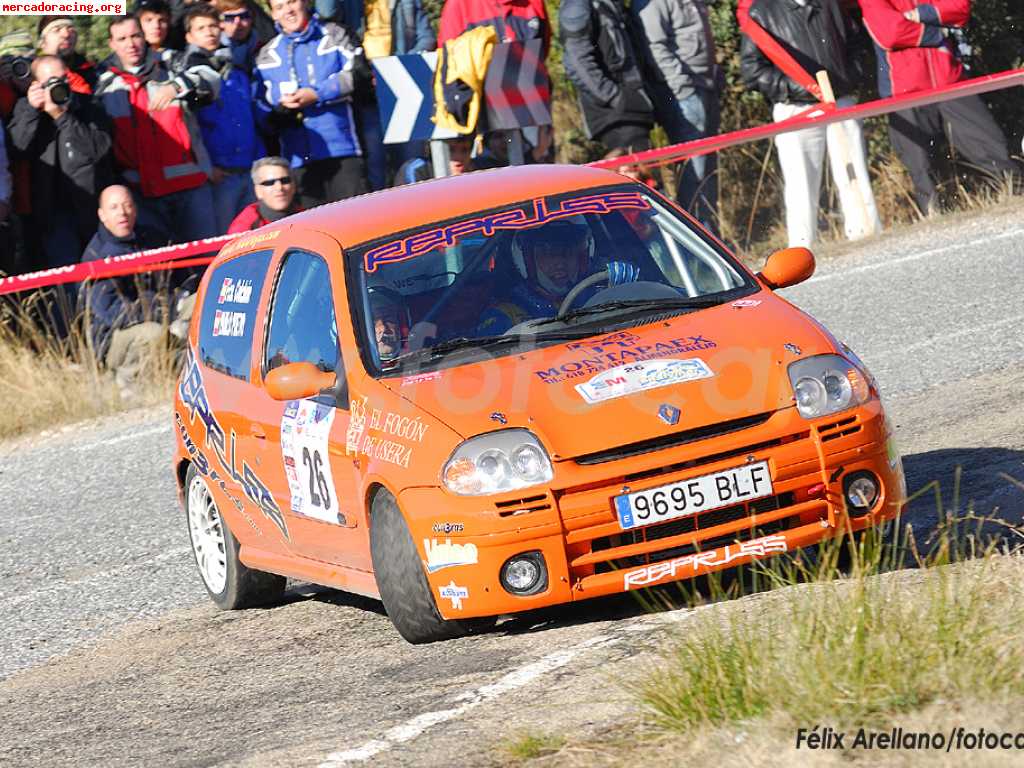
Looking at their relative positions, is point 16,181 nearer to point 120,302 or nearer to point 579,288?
point 120,302

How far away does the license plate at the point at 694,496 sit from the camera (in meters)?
6.28

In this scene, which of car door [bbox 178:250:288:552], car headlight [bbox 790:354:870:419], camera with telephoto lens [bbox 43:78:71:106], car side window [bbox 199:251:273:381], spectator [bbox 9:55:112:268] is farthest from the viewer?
spectator [bbox 9:55:112:268]

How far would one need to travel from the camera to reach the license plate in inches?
247

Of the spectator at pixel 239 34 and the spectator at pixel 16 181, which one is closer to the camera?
the spectator at pixel 16 181

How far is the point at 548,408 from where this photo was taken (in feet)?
21.2

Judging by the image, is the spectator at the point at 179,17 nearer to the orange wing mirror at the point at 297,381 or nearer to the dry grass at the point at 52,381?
the dry grass at the point at 52,381

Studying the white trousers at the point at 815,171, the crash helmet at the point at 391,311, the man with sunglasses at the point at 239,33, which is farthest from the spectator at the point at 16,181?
the crash helmet at the point at 391,311

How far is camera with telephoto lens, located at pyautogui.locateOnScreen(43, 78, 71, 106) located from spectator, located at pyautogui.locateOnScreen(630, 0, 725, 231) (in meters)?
4.67

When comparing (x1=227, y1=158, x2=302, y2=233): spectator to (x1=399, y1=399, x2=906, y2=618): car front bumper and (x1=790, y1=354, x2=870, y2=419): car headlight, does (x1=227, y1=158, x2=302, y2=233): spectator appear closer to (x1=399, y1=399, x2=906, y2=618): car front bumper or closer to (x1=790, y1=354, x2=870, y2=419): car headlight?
(x1=399, y1=399, x2=906, y2=618): car front bumper

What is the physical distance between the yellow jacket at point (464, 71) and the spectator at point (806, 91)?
2578mm

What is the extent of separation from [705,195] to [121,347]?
5142 millimetres

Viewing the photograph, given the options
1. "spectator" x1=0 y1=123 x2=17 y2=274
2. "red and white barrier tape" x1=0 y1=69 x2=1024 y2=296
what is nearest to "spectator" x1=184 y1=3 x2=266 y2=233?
"red and white barrier tape" x1=0 y1=69 x2=1024 y2=296

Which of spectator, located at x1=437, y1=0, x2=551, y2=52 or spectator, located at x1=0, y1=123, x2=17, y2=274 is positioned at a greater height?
spectator, located at x1=437, y1=0, x2=551, y2=52

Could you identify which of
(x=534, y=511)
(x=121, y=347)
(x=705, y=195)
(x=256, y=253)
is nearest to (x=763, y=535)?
(x=534, y=511)
